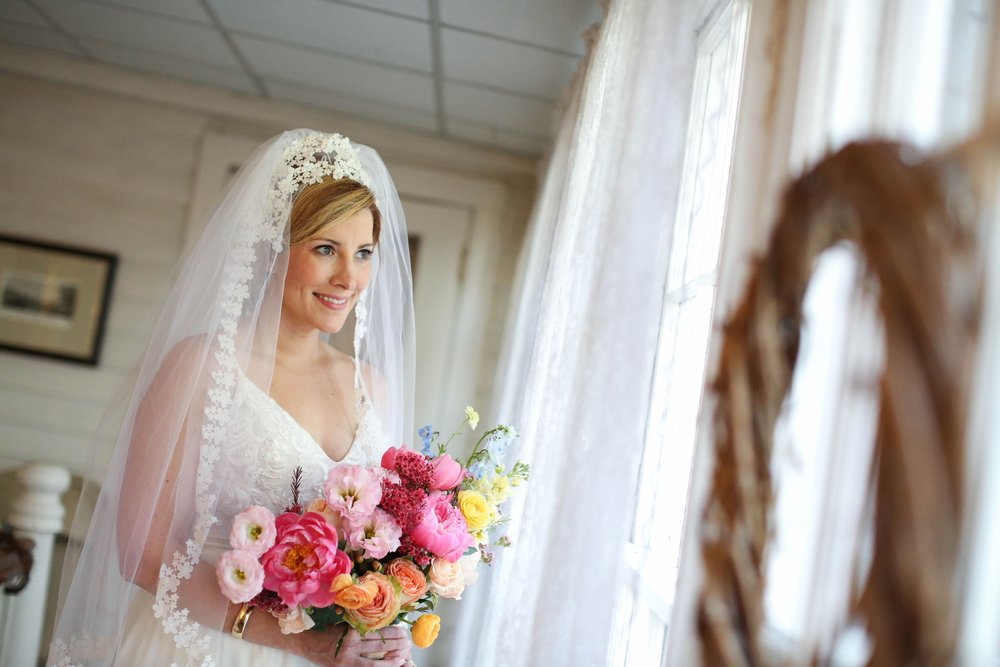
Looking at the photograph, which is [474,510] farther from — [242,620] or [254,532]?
[242,620]

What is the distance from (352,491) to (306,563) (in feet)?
0.49

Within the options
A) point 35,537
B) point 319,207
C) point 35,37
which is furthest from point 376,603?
point 35,37

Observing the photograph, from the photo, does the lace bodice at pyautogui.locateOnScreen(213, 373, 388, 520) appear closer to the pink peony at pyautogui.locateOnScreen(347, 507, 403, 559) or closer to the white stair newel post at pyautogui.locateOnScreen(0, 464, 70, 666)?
the pink peony at pyautogui.locateOnScreen(347, 507, 403, 559)

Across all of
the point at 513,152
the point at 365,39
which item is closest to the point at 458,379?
the point at 513,152

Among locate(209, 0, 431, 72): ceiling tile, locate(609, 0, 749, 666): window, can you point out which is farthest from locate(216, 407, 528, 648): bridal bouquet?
locate(209, 0, 431, 72): ceiling tile

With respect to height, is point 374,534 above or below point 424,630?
above

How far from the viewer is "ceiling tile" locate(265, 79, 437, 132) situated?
3.66 meters

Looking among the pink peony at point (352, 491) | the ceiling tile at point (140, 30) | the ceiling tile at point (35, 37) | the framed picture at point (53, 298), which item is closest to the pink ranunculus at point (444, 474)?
the pink peony at point (352, 491)

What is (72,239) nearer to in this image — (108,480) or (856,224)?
(108,480)

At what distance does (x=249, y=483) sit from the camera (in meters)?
1.64

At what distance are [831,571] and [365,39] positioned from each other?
285 centimetres

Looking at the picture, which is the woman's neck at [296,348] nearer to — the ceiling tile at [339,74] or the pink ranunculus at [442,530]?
the pink ranunculus at [442,530]

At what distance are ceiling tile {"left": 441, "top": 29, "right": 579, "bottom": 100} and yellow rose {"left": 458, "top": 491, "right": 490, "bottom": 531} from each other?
72.2 inches

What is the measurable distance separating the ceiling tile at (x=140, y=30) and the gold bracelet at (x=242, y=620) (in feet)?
8.16
